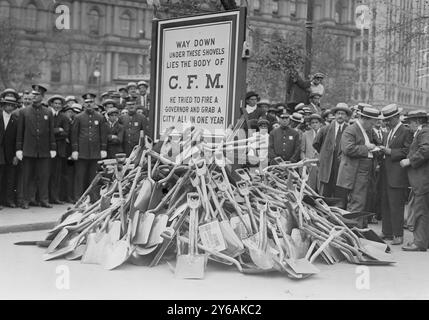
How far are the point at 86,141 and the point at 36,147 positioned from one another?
128 centimetres

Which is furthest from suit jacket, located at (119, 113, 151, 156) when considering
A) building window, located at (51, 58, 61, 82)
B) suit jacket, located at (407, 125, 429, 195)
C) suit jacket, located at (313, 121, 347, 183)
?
building window, located at (51, 58, 61, 82)

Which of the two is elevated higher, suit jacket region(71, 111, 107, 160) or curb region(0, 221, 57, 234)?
suit jacket region(71, 111, 107, 160)

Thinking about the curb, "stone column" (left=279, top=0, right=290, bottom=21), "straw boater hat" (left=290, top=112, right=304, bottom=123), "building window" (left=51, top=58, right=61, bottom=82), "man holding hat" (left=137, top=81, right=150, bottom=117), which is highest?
"stone column" (left=279, top=0, right=290, bottom=21)

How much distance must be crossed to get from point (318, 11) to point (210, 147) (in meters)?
65.0

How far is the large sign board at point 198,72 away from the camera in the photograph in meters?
9.71

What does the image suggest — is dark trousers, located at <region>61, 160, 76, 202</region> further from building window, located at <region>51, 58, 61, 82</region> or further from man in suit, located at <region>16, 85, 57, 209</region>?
building window, located at <region>51, 58, 61, 82</region>

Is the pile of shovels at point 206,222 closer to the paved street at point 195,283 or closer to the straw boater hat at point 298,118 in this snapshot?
the paved street at point 195,283

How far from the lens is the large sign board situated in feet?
31.9

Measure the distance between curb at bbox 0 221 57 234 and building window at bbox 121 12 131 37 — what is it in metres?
55.4

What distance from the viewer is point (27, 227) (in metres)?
11.1

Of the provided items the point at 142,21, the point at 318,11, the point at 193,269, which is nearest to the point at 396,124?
the point at 193,269

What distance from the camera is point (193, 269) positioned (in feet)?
25.0

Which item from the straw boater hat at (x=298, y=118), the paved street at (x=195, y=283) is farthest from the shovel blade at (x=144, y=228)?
the straw boater hat at (x=298, y=118)

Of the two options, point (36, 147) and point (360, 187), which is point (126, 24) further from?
point (360, 187)
